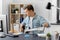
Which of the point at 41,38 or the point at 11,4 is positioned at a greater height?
the point at 11,4

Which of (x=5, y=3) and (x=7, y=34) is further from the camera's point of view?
(x=5, y=3)

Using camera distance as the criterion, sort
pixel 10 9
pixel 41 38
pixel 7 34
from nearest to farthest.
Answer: pixel 41 38 → pixel 7 34 → pixel 10 9

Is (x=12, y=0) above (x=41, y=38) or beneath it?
above

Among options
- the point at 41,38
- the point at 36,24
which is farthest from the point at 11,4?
the point at 41,38

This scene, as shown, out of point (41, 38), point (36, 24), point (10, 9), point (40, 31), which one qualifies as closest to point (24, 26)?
point (36, 24)

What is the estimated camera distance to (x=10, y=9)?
5547mm

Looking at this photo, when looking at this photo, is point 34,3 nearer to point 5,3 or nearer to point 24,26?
point 5,3

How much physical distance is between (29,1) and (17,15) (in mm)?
676

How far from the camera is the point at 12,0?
5.59 meters

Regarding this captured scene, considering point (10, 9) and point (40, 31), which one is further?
point (10, 9)

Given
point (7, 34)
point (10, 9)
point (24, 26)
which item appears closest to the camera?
point (7, 34)

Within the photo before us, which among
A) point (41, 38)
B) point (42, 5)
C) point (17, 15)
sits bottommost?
point (41, 38)

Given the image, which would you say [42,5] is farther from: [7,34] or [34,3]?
[7,34]

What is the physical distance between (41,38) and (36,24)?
105 cm
